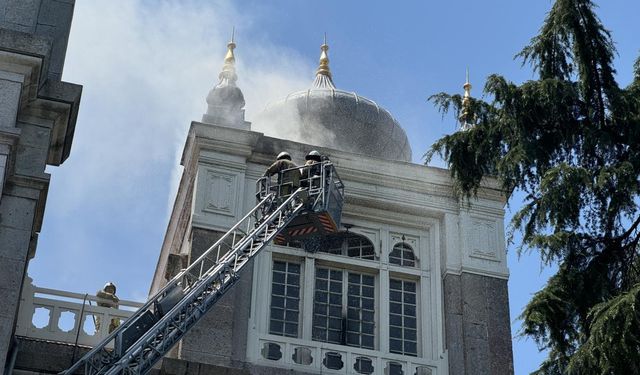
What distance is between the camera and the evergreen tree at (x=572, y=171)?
16781 millimetres

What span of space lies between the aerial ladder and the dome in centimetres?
301

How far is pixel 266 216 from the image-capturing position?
20312 mm

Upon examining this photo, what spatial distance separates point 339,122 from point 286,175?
14.3 feet

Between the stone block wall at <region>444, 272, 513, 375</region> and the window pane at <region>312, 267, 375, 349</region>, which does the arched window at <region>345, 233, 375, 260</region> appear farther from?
the stone block wall at <region>444, 272, 513, 375</region>

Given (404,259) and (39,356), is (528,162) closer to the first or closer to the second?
(404,259)

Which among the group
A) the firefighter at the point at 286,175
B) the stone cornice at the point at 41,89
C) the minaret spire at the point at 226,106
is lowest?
the stone cornice at the point at 41,89

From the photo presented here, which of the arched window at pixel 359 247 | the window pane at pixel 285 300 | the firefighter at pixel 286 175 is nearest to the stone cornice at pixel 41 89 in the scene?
the firefighter at pixel 286 175

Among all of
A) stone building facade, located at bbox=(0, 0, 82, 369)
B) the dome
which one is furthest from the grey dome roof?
stone building facade, located at bbox=(0, 0, 82, 369)

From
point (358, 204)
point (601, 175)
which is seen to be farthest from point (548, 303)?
point (358, 204)

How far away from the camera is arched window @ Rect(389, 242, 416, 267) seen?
23.0 meters

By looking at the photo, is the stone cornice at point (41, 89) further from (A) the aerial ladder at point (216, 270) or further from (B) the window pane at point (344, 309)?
(B) the window pane at point (344, 309)

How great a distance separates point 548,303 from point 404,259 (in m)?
5.85

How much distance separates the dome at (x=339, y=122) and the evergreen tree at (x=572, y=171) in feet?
15.6

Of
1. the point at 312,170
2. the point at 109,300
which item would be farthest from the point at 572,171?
the point at 109,300
